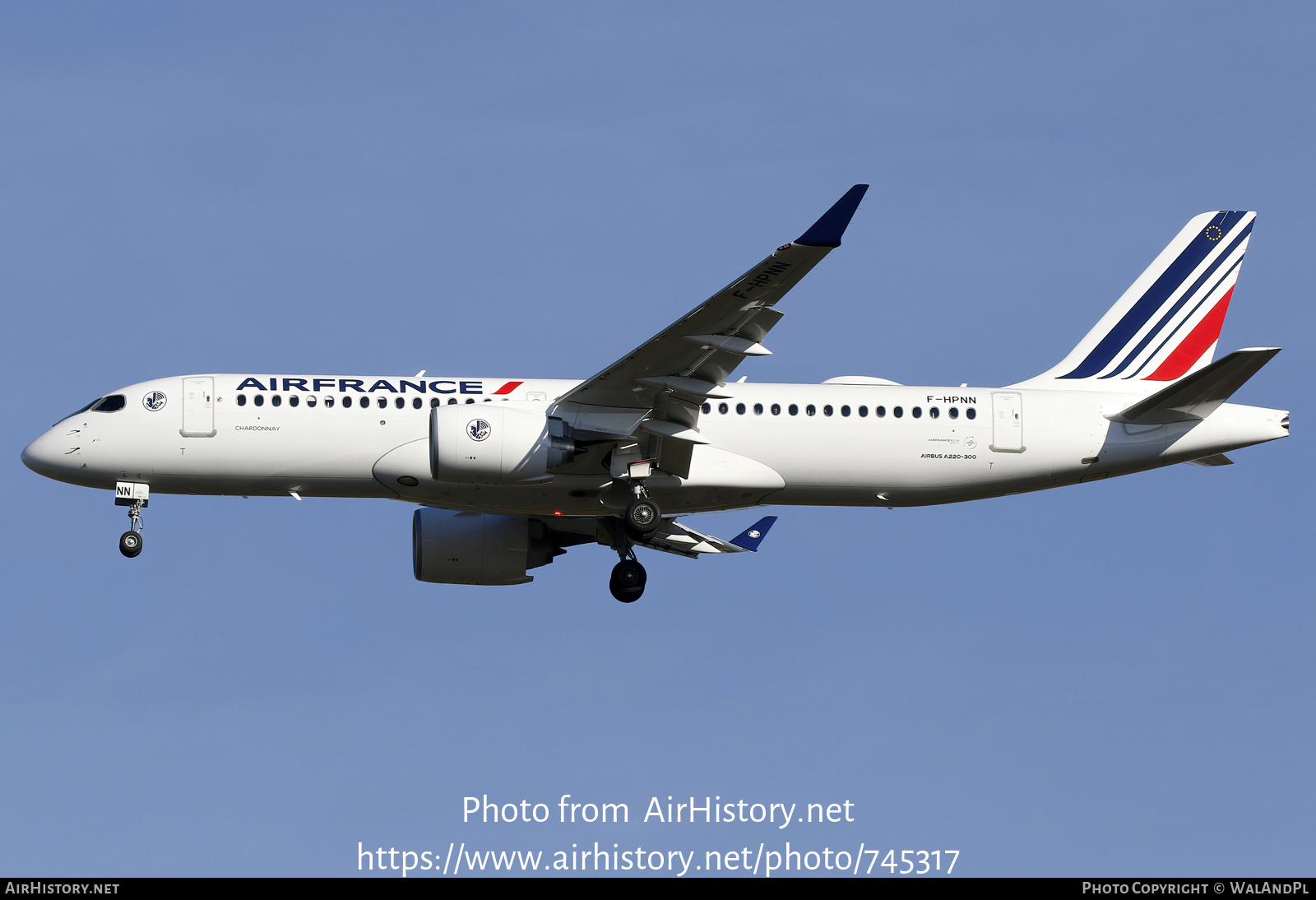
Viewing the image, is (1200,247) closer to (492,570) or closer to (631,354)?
(631,354)

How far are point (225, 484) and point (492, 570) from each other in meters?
7.11

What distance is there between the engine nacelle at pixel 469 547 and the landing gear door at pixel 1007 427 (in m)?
Result: 11.2

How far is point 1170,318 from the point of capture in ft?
134

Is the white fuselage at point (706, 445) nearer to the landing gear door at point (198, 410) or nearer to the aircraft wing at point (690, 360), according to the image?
the landing gear door at point (198, 410)

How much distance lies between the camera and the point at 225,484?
35969 millimetres

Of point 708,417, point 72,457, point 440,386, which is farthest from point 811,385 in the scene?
point 72,457

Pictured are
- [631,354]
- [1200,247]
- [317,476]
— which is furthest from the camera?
[1200,247]

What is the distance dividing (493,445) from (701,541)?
987 cm

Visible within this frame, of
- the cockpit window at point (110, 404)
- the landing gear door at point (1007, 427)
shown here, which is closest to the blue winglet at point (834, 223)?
the landing gear door at point (1007, 427)

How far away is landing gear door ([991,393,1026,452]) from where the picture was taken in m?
37.5

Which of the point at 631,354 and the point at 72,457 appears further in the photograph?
the point at 72,457

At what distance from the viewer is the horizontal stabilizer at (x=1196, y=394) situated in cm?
3481

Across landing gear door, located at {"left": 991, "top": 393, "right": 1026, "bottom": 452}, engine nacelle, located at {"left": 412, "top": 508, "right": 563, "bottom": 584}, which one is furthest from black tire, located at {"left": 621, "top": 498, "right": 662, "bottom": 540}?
landing gear door, located at {"left": 991, "top": 393, "right": 1026, "bottom": 452}

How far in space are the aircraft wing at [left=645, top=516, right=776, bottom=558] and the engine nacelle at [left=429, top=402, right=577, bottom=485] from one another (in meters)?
8.26
